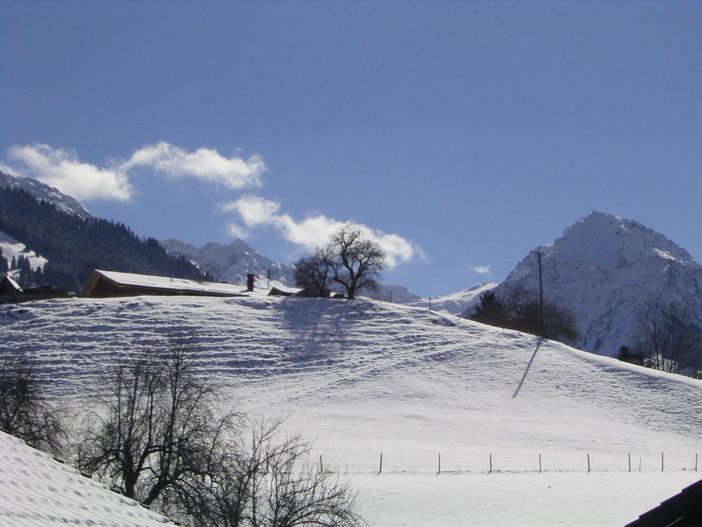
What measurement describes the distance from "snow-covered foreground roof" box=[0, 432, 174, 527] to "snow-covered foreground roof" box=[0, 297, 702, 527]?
1732cm

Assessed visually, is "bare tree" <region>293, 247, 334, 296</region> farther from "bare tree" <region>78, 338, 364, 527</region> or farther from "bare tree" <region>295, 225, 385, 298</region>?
"bare tree" <region>78, 338, 364, 527</region>

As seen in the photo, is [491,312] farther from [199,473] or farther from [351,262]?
[199,473]

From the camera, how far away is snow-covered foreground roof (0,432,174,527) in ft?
32.9

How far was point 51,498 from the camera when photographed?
11.0 metres

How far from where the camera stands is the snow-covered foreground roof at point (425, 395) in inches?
1320

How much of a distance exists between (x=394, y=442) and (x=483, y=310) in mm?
60255

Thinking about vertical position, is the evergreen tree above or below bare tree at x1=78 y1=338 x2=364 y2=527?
above

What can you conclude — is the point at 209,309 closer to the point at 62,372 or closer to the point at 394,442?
the point at 62,372

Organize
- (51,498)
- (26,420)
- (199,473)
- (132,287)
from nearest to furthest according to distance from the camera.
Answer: (51,498) < (199,473) < (26,420) < (132,287)

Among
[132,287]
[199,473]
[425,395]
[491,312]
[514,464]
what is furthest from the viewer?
[491,312]

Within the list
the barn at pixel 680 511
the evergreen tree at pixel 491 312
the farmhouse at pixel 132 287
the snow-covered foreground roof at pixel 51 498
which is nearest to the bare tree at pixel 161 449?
the snow-covered foreground roof at pixel 51 498

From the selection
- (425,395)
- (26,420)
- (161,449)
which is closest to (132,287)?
(425,395)

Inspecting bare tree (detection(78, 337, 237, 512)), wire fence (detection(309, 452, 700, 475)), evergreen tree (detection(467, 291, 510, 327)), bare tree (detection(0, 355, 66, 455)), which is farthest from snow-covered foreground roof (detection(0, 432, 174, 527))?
evergreen tree (detection(467, 291, 510, 327))

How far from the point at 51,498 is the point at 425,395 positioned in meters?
48.5
